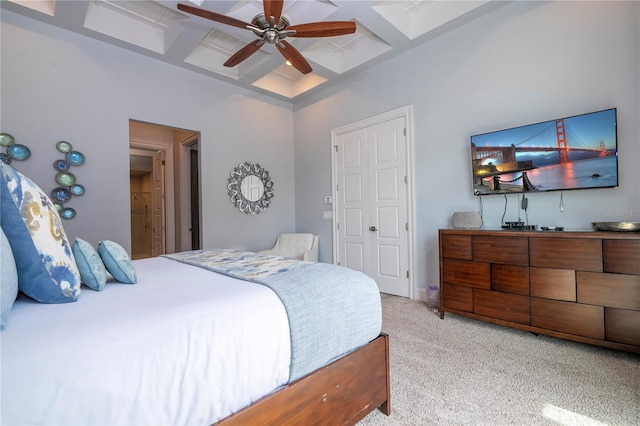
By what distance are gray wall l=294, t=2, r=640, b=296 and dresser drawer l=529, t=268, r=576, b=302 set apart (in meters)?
0.57

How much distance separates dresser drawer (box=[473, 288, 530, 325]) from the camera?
7.61 feet

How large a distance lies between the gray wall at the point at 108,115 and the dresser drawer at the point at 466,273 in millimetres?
2826

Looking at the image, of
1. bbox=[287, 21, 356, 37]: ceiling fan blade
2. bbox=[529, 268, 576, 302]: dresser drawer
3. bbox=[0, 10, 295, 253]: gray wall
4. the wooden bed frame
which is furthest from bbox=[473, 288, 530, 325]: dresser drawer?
bbox=[0, 10, 295, 253]: gray wall

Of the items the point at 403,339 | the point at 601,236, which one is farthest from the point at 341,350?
the point at 601,236

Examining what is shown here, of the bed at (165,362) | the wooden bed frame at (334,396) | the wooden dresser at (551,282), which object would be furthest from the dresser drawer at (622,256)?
the bed at (165,362)

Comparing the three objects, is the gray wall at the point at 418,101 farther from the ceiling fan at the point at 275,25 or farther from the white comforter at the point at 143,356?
the white comforter at the point at 143,356

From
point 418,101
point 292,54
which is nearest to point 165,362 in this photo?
point 292,54

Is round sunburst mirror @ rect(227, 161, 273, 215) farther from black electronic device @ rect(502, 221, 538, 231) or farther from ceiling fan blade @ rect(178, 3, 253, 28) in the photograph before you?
black electronic device @ rect(502, 221, 538, 231)

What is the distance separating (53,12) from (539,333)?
5251 millimetres

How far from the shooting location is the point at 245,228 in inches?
173

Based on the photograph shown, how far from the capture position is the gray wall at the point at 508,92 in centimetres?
225

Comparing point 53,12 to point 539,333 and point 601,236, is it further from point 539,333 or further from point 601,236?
point 539,333

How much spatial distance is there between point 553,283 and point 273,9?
2.94m

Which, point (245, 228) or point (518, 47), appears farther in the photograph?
point (245, 228)
